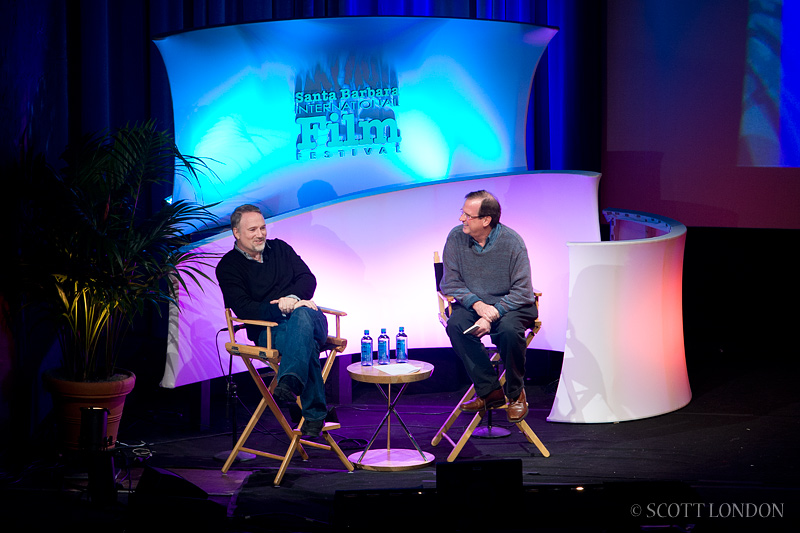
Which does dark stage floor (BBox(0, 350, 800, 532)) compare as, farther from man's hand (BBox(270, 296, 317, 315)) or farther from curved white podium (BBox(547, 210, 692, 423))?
man's hand (BBox(270, 296, 317, 315))

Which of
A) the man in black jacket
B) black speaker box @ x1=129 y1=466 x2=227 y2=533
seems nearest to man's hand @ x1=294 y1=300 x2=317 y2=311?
the man in black jacket

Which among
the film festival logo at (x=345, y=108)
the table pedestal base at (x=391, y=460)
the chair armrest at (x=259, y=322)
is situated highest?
the film festival logo at (x=345, y=108)

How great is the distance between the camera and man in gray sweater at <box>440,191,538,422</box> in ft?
13.4

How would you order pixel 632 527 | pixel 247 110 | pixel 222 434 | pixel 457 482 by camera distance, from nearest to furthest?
pixel 632 527 → pixel 457 482 → pixel 222 434 → pixel 247 110

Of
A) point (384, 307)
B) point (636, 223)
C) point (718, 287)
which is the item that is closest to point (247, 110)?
point (384, 307)

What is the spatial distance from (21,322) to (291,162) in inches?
83.3

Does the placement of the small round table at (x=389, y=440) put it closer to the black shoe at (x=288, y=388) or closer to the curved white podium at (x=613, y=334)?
the black shoe at (x=288, y=388)

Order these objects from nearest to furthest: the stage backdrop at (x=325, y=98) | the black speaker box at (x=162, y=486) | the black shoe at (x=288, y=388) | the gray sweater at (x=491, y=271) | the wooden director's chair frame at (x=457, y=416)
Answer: the black speaker box at (x=162, y=486) < the black shoe at (x=288, y=388) < the wooden director's chair frame at (x=457, y=416) < the gray sweater at (x=491, y=271) < the stage backdrop at (x=325, y=98)

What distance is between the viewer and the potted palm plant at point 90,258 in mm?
4047

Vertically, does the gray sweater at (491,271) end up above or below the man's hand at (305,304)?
above

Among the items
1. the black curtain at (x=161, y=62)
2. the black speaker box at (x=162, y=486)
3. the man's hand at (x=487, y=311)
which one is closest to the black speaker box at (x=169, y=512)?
the black speaker box at (x=162, y=486)

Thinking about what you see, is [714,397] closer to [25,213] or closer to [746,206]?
[746,206]

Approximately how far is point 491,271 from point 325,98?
205cm

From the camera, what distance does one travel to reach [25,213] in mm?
→ 4234
